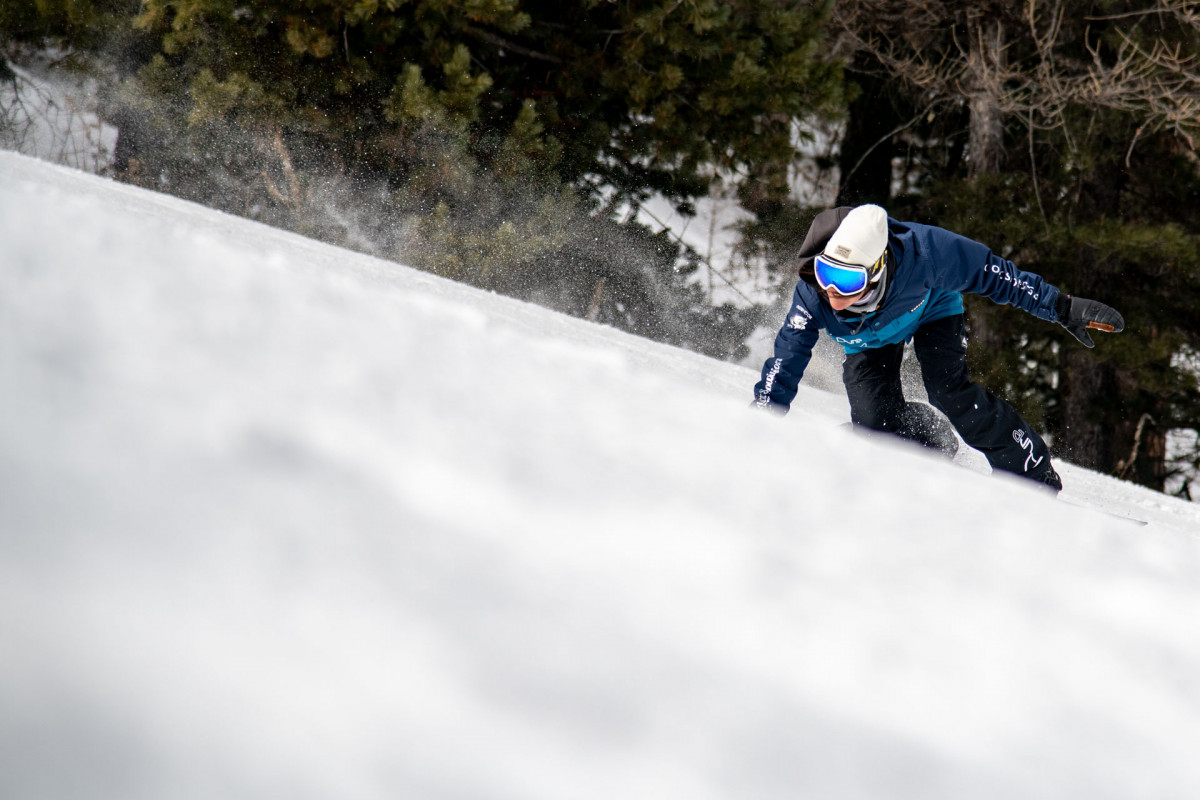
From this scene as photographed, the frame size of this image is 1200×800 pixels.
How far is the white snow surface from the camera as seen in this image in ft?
2.17

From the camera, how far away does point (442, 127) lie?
20.3 feet

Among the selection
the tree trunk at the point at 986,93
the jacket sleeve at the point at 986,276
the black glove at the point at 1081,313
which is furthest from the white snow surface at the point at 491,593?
the tree trunk at the point at 986,93

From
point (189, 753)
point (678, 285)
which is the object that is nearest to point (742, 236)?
point (678, 285)

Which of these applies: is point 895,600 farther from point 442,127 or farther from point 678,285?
point 678,285

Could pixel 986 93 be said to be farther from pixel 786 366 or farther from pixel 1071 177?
pixel 786 366

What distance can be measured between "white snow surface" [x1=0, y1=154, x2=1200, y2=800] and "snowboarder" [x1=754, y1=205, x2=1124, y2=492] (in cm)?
134

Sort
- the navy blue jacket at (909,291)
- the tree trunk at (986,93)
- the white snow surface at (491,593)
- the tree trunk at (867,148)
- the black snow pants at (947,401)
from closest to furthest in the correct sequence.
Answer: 1. the white snow surface at (491,593)
2. the navy blue jacket at (909,291)
3. the black snow pants at (947,401)
4. the tree trunk at (986,93)
5. the tree trunk at (867,148)

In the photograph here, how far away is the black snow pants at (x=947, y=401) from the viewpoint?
9.39 feet

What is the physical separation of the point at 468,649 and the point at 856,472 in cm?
58

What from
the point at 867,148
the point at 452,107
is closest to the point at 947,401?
the point at 452,107

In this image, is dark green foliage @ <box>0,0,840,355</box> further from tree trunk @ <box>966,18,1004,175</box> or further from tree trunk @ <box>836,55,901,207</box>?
tree trunk @ <box>836,55,901,207</box>

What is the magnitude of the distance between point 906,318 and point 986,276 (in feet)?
0.83

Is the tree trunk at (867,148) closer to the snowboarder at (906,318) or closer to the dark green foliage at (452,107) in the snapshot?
the dark green foliage at (452,107)

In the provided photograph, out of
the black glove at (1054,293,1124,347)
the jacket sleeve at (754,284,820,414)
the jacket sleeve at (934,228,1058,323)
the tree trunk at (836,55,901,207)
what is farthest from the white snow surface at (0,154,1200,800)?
the tree trunk at (836,55,901,207)
